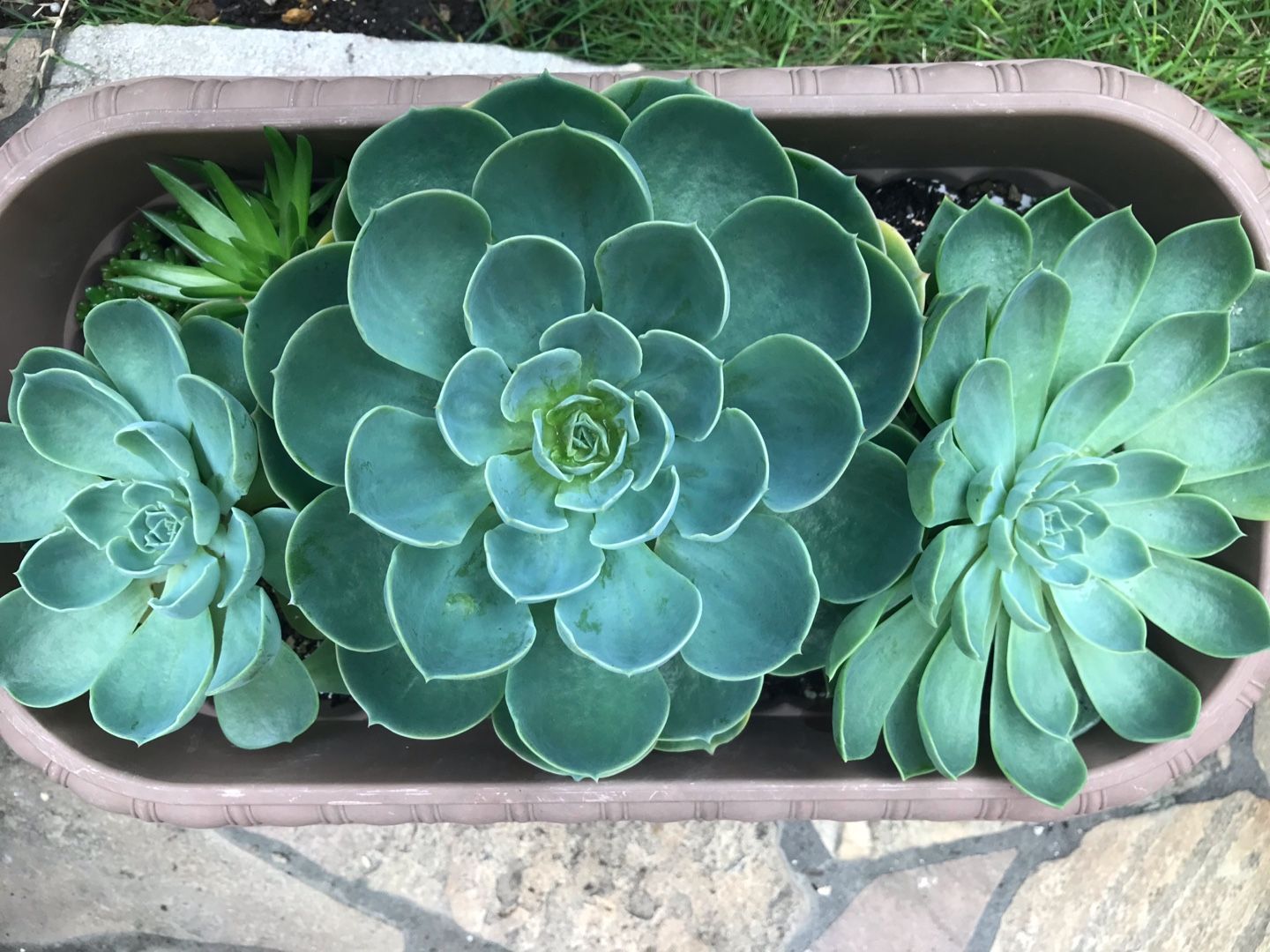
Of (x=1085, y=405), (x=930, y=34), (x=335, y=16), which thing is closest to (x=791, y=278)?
(x=1085, y=405)

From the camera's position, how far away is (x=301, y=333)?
70cm

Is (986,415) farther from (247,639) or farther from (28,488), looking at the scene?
(28,488)

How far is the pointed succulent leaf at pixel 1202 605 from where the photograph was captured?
85 centimetres

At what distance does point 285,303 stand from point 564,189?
234 mm

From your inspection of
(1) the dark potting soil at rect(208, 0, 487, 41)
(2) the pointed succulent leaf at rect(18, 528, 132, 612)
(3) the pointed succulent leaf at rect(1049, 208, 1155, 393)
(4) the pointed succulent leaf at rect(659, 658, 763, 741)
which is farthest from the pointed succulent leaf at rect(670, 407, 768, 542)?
(1) the dark potting soil at rect(208, 0, 487, 41)

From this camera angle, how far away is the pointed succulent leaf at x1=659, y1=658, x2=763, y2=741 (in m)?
0.79

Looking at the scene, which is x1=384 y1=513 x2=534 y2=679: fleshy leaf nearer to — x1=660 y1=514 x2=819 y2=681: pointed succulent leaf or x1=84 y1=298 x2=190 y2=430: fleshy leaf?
x1=660 y1=514 x2=819 y2=681: pointed succulent leaf

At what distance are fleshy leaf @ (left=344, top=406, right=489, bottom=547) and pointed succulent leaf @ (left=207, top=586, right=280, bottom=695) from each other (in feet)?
0.62

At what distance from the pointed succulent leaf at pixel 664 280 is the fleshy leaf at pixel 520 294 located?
0.03 metres

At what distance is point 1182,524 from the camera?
867 mm

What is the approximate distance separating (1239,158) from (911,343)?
439mm

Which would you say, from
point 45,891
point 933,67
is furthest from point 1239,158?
point 45,891

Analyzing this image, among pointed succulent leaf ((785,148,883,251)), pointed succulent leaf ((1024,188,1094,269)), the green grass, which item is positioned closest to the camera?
pointed succulent leaf ((785,148,883,251))

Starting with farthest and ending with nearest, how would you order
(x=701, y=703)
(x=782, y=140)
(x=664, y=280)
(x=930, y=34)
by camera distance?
(x=930, y=34) → (x=782, y=140) → (x=701, y=703) → (x=664, y=280)
